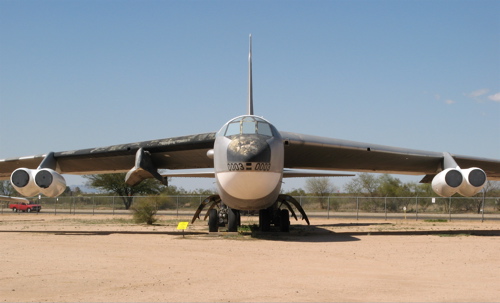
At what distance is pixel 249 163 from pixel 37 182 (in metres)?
7.74

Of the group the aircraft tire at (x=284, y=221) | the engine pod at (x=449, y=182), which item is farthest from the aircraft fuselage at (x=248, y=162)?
the engine pod at (x=449, y=182)

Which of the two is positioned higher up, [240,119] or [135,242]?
[240,119]

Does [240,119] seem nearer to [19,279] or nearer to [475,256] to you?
[475,256]

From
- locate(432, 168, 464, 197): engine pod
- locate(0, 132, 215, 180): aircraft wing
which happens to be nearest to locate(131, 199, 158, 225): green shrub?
locate(0, 132, 215, 180): aircraft wing

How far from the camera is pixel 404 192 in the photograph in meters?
60.7

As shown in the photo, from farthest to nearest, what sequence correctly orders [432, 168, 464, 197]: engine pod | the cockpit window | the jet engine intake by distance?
[432, 168, 464, 197]: engine pod < the jet engine intake < the cockpit window

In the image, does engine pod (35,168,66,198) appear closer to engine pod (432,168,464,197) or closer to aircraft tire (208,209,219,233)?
aircraft tire (208,209,219,233)

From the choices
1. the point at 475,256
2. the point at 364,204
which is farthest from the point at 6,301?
the point at 364,204

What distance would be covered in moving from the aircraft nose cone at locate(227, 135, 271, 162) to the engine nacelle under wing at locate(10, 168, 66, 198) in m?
6.63

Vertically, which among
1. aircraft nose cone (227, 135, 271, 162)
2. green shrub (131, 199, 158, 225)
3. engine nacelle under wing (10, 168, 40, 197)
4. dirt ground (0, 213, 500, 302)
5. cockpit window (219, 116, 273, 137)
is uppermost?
cockpit window (219, 116, 273, 137)

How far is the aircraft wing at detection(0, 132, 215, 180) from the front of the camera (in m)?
17.8

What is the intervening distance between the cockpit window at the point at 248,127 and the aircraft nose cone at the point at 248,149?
14.2 inches

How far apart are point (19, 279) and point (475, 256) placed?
346 inches

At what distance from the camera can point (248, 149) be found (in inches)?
535
